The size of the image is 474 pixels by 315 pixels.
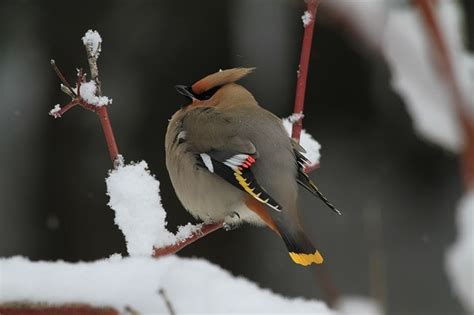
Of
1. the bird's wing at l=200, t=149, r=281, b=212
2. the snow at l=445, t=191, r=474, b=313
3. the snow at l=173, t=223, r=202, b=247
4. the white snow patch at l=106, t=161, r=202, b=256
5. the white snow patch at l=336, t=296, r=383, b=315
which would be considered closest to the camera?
the snow at l=445, t=191, r=474, b=313

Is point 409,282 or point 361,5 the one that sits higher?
point 409,282

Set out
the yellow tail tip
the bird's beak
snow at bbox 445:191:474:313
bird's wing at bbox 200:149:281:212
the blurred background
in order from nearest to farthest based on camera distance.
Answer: snow at bbox 445:191:474:313, the yellow tail tip, bird's wing at bbox 200:149:281:212, the bird's beak, the blurred background

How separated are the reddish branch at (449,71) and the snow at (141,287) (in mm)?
427

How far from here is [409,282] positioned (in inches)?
320

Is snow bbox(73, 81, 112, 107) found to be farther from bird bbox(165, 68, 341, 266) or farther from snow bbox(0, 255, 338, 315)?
bird bbox(165, 68, 341, 266)

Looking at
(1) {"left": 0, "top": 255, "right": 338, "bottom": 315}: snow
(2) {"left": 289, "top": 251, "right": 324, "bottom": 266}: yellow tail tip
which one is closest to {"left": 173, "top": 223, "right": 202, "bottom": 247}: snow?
(2) {"left": 289, "top": 251, "right": 324, "bottom": 266}: yellow tail tip

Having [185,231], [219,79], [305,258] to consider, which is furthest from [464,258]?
[219,79]

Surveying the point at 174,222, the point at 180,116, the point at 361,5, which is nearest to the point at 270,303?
the point at 361,5

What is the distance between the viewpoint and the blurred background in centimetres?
726

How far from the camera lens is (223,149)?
2.39m

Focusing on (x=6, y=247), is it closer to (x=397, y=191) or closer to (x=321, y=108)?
(x=321, y=108)

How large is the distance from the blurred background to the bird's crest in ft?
14.0

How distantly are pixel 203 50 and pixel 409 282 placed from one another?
2.98 metres

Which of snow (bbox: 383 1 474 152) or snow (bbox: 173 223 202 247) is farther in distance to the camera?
snow (bbox: 173 223 202 247)
